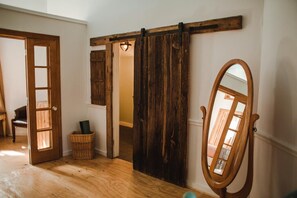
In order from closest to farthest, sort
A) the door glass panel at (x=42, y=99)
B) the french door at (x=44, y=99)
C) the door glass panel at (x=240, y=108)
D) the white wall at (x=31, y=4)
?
the door glass panel at (x=240, y=108)
the french door at (x=44, y=99)
the door glass panel at (x=42, y=99)
the white wall at (x=31, y=4)

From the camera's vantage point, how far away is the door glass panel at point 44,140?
12.7 ft

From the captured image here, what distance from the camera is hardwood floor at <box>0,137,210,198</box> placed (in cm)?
289

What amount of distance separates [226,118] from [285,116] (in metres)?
0.54

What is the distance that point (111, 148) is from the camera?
4.07 m

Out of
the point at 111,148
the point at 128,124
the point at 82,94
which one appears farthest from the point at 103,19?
the point at 128,124

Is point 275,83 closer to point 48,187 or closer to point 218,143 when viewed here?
point 218,143

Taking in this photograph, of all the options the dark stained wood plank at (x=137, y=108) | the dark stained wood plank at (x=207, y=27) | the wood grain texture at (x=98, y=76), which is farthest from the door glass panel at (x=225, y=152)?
the wood grain texture at (x=98, y=76)

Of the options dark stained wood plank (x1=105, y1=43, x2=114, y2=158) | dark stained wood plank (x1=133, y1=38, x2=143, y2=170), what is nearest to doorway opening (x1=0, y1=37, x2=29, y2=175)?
dark stained wood plank (x1=105, y1=43, x2=114, y2=158)

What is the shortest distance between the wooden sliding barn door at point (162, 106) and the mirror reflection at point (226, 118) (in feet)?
2.20

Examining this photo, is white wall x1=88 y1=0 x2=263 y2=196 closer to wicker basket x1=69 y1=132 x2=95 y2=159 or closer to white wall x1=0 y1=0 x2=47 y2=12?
wicker basket x1=69 y1=132 x2=95 y2=159

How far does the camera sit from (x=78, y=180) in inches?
128

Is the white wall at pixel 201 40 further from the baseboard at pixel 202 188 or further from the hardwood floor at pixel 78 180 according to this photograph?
the hardwood floor at pixel 78 180

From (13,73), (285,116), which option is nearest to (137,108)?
(285,116)

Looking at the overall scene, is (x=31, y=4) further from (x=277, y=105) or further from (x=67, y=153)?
(x=277, y=105)
